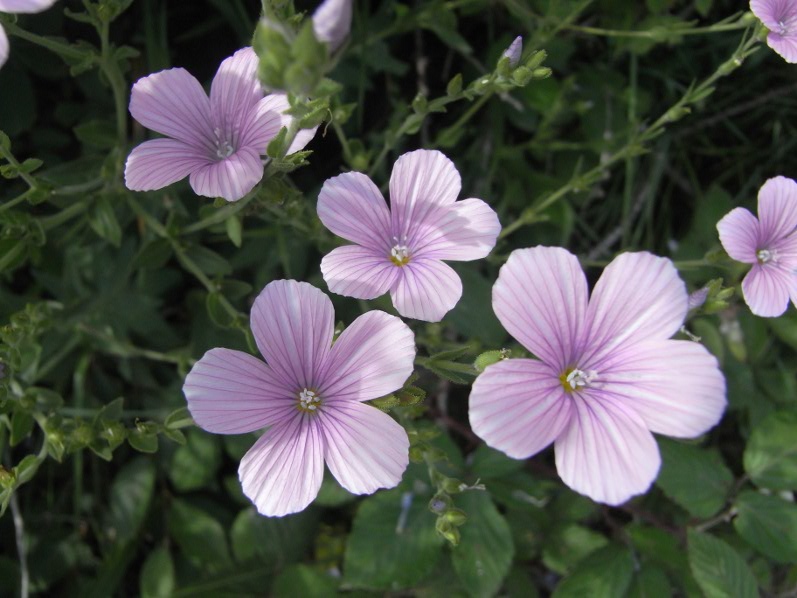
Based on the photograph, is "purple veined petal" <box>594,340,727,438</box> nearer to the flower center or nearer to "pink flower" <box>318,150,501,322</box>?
"pink flower" <box>318,150,501,322</box>

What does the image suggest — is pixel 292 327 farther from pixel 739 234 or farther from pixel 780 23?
pixel 780 23

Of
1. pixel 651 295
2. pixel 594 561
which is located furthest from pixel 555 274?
pixel 594 561

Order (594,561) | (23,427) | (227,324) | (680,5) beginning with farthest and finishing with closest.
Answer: (680,5)
(594,561)
(227,324)
(23,427)

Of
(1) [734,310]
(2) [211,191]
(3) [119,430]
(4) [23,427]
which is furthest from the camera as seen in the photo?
(1) [734,310]

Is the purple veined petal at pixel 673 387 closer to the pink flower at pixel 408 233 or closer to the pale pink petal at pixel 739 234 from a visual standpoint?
the pink flower at pixel 408 233

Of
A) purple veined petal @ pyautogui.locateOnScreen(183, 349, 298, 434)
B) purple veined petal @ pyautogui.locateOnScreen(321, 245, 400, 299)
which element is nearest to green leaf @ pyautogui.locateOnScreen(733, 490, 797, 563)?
purple veined petal @ pyautogui.locateOnScreen(321, 245, 400, 299)

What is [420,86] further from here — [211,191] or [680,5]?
[211,191]
